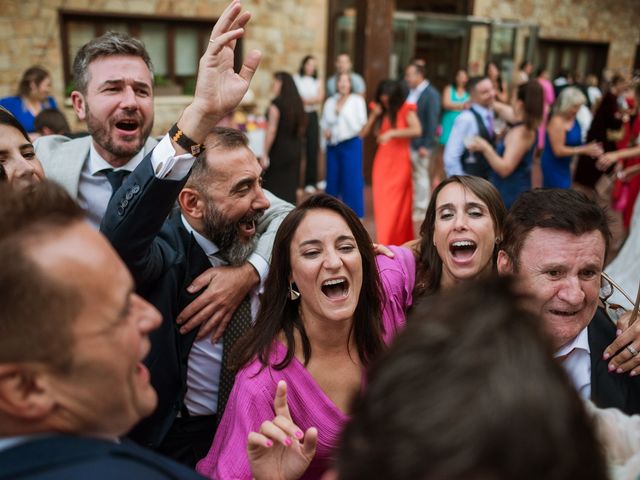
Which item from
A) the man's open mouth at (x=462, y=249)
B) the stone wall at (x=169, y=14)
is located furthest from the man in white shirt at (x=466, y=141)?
the stone wall at (x=169, y=14)

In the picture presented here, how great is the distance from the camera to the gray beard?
2.03m

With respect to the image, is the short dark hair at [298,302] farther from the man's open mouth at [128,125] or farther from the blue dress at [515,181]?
the blue dress at [515,181]

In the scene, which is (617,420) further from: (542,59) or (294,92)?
(542,59)

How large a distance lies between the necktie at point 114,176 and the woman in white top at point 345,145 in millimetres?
5202

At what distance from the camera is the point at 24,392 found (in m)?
0.84

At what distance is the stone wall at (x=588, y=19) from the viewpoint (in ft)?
44.4

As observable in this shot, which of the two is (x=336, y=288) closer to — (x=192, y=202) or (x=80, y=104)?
(x=192, y=202)

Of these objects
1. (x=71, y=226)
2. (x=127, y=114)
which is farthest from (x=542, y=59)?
(x=71, y=226)

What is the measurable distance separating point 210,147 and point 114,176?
1.28 ft

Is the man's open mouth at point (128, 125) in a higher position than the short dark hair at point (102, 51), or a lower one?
lower

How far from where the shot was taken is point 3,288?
2.66 ft

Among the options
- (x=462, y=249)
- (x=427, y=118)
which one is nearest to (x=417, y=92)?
(x=427, y=118)

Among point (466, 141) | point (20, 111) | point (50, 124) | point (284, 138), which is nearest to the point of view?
point (50, 124)

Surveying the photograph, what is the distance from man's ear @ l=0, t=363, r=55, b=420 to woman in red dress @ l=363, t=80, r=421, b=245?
489cm
